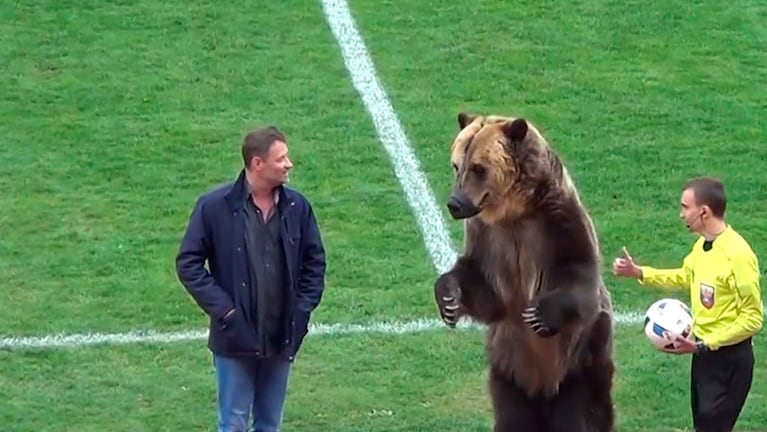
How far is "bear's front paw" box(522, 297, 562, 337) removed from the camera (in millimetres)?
6555

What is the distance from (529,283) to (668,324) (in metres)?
0.95

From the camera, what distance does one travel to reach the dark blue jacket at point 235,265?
7340 mm

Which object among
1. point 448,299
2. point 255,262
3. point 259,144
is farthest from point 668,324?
point 259,144

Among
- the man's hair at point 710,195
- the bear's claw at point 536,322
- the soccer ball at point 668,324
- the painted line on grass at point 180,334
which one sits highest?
the man's hair at point 710,195

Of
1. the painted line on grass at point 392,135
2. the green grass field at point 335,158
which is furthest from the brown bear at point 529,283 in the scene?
the painted line on grass at point 392,135

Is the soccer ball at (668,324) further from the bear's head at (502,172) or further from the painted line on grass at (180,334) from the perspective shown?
the painted line on grass at (180,334)

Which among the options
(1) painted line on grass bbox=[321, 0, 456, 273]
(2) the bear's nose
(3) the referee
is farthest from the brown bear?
(1) painted line on grass bbox=[321, 0, 456, 273]

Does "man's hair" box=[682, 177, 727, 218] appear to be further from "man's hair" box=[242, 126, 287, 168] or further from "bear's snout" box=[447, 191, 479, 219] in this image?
"man's hair" box=[242, 126, 287, 168]

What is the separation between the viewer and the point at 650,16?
14906mm

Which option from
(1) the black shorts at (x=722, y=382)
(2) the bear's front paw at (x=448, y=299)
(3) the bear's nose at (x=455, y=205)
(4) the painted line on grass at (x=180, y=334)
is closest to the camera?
(3) the bear's nose at (x=455, y=205)

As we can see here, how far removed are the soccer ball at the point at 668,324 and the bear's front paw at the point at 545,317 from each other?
3.44 ft

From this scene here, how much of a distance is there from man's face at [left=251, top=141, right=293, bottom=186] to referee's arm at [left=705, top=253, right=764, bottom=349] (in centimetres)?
204

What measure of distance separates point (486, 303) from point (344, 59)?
751 cm

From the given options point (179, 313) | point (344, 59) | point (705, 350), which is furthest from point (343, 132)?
point (705, 350)
